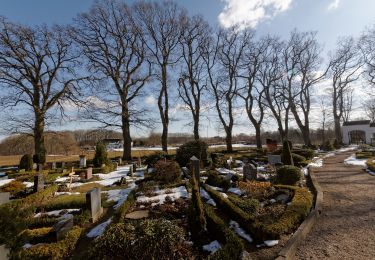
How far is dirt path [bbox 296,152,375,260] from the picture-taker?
494 cm

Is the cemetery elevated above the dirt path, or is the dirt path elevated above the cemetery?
the cemetery

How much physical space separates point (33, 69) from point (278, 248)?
24289 mm

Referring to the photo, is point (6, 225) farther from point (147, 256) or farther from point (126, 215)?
point (126, 215)

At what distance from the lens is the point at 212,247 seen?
17.1 feet

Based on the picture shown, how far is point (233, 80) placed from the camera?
30984mm

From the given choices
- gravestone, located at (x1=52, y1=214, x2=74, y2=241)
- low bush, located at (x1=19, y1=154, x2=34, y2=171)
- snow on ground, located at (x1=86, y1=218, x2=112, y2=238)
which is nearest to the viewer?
gravestone, located at (x1=52, y1=214, x2=74, y2=241)

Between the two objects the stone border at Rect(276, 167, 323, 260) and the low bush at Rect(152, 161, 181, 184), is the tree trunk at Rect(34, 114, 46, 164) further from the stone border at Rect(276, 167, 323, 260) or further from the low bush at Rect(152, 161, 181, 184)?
the stone border at Rect(276, 167, 323, 260)

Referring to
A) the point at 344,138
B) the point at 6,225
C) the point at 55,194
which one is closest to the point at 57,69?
the point at 55,194

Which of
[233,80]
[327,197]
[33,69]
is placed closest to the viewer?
[327,197]

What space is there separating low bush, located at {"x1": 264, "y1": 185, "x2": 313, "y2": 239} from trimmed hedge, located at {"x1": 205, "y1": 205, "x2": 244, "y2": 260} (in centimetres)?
100

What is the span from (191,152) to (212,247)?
12.0 m

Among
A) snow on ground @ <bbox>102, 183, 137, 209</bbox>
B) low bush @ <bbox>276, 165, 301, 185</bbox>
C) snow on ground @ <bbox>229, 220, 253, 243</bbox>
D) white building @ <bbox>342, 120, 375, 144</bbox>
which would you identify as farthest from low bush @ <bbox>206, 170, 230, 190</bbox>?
white building @ <bbox>342, 120, 375, 144</bbox>

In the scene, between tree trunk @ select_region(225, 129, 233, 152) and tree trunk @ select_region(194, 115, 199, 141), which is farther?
tree trunk @ select_region(225, 129, 233, 152)

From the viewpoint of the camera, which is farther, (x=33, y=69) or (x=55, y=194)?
(x=33, y=69)
